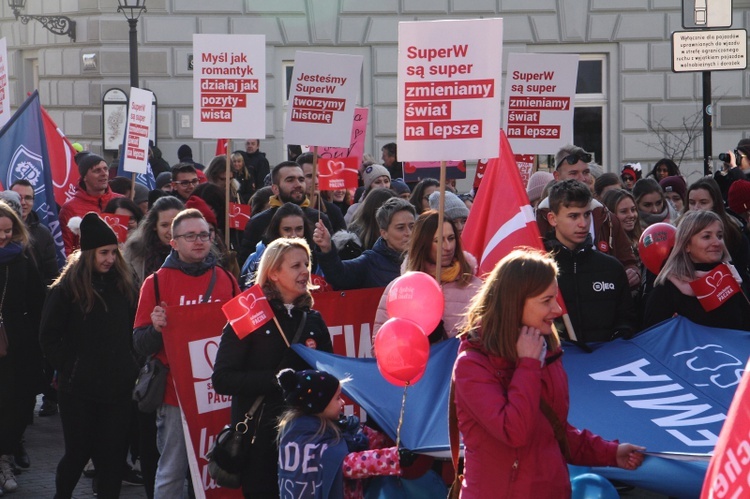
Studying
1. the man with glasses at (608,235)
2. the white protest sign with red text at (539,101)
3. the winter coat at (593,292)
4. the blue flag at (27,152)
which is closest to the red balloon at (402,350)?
the winter coat at (593,292)

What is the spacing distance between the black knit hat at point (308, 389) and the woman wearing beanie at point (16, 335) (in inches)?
125

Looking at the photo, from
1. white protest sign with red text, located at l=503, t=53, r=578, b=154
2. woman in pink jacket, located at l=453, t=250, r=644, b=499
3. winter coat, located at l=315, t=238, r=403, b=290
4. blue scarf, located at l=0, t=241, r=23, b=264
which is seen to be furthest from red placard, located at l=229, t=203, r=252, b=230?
woman in pink jacket, located at l=453, t=250, r=644, b=499

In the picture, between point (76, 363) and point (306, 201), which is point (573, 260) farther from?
point (306, 201)

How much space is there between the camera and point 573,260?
6.25 metres

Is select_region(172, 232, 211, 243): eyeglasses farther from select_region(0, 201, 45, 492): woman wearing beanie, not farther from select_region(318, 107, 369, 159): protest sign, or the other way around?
select_region(318, 107, 369, 159): protest sign

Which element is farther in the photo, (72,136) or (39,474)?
(72,136)

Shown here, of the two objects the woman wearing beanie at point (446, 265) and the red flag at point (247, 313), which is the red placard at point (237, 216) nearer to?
the woman wearing beanie at point (446, 265)

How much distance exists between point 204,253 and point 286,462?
180 cm

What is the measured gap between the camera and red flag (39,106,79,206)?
A: 37.1 ft

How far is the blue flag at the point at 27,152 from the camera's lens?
9797 millimetres

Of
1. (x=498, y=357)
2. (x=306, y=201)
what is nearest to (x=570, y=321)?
(x=498, y=357)

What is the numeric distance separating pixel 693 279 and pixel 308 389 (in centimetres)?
254

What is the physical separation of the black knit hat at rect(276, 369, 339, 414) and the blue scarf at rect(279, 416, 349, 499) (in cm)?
7

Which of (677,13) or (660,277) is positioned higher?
(677,13)
